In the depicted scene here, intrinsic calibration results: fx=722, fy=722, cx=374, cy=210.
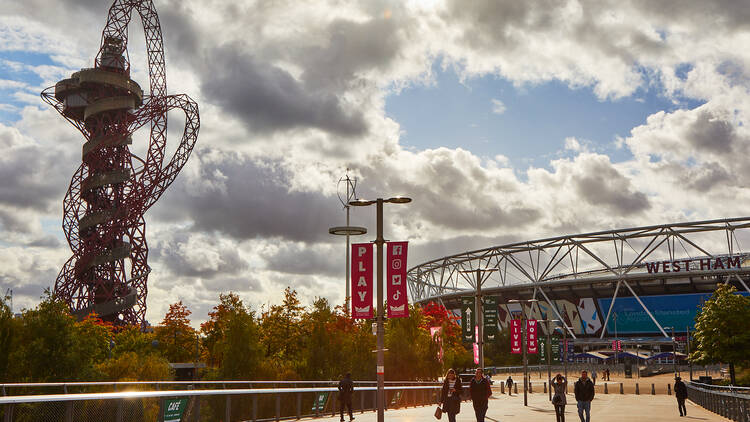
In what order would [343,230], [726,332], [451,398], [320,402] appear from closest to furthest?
[451,398] → [320,402] → [343,230] → [726,332]

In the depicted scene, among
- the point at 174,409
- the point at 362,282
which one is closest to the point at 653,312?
the point at 362,282

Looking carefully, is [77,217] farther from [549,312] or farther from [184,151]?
[549,312]

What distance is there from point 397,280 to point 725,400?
15951mm

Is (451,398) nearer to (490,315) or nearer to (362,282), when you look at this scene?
(362,282)

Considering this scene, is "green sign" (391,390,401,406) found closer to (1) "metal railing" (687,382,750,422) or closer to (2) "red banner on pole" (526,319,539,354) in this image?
(1) "metal railing" (687,382,750,422)

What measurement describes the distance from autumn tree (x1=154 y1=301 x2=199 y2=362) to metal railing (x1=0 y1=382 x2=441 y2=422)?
53.4 metres

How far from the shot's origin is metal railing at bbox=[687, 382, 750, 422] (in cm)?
2575

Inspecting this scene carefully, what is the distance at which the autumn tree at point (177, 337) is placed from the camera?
8125 centimetres

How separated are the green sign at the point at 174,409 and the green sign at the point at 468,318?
1637 inches

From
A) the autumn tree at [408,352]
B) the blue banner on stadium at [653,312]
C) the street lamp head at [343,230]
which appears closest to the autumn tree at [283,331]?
the autumn tree at [408,352]

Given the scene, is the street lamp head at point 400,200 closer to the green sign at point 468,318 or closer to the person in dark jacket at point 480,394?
the person in dark jacket at point 480,394

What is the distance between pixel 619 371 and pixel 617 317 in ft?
97.5

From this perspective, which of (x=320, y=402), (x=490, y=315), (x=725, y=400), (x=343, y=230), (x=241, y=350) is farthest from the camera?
(x=490, y=315)

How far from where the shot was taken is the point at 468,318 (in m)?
60.1
